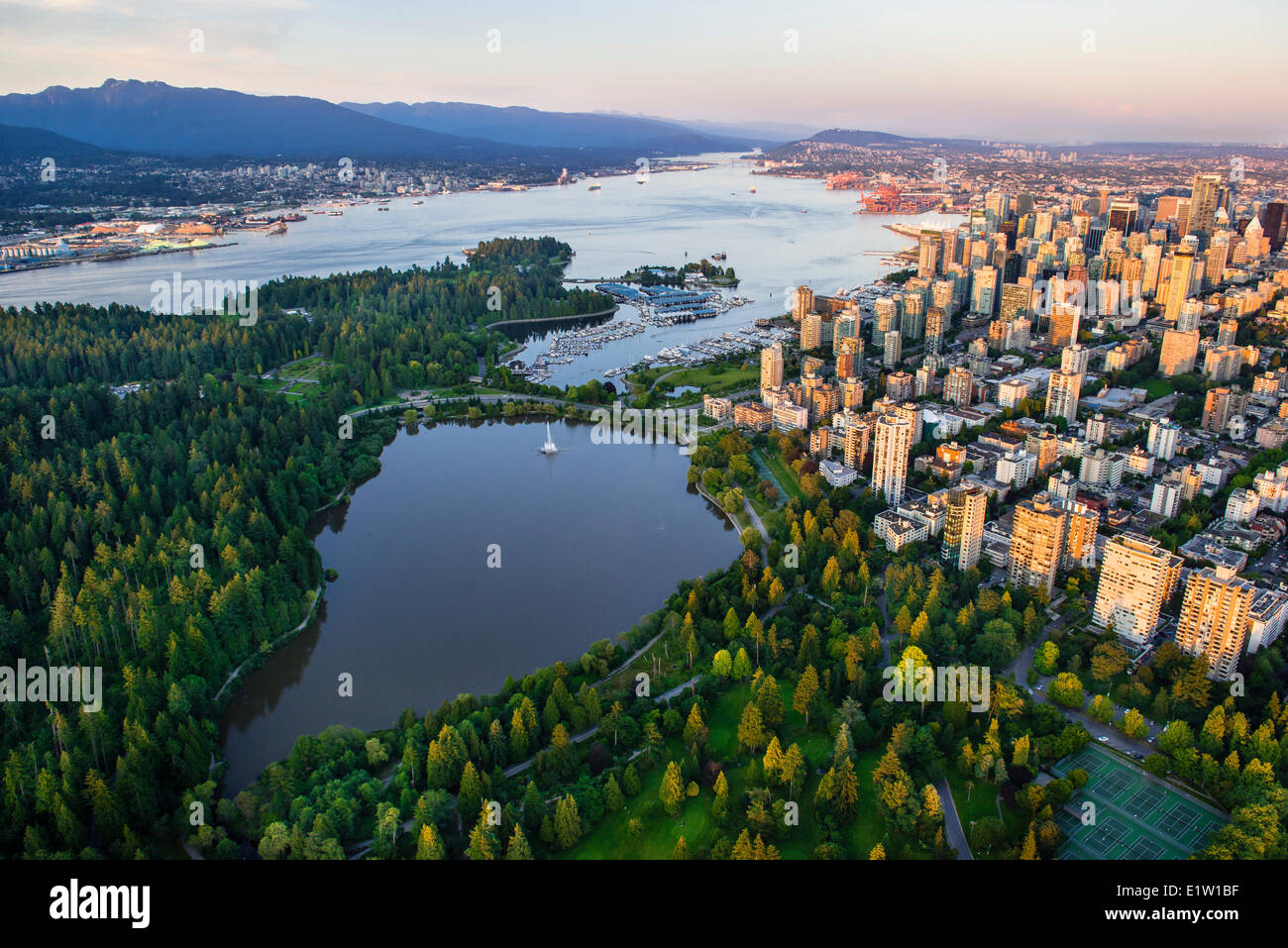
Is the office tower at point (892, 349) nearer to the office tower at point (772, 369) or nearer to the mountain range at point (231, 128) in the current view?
the office tower at point (772, 369)

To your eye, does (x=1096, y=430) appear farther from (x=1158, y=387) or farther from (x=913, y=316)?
(x=913, y=316)

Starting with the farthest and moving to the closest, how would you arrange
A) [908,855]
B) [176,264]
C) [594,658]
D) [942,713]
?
[176,264] < [594,658] < [942,713] < [908,855]

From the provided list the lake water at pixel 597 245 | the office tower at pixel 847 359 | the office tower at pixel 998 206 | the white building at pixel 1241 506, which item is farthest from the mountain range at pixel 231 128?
the white building at pixel 1241 506

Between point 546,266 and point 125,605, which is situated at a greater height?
point 546,266
